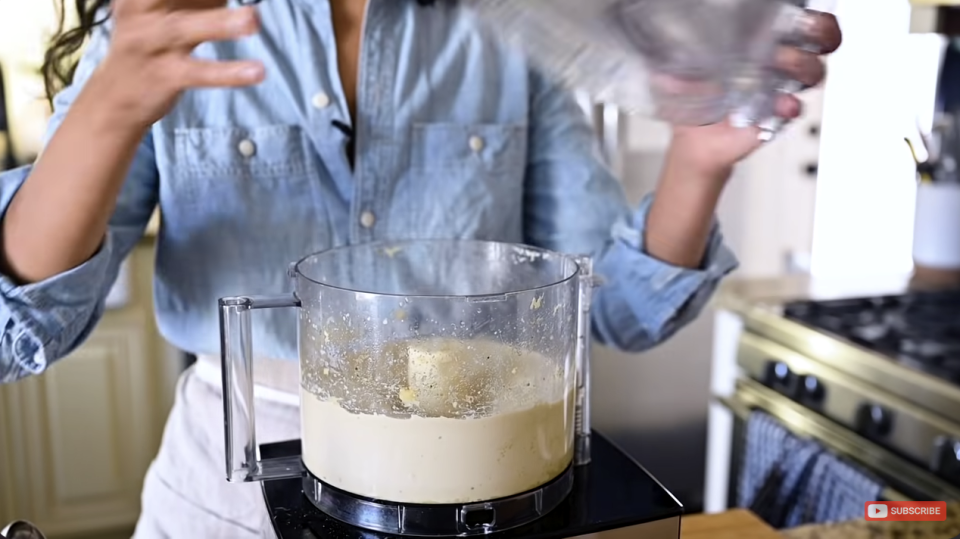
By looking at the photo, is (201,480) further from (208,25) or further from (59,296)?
(208,25)

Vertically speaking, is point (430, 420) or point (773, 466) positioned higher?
point (430, 420)

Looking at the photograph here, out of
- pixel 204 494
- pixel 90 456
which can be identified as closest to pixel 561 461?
pixel 204 494

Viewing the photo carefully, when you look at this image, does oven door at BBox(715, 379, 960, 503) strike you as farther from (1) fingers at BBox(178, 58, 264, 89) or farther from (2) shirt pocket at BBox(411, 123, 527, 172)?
(1) fingers at BBox(178, 58, 264, 89)

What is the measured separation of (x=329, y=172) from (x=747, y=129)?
1.05 feet

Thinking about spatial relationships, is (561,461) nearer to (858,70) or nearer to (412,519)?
(412,519)

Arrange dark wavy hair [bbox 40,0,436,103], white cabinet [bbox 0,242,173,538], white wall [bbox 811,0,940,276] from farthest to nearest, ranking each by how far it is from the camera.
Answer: white wall [bbox 811,0,940,276] < white cabinet [bbox 0,242,173,538] < dark wavy hair [bbox 40,0,436,103]

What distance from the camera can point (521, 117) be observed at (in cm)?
79

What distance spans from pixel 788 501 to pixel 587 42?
1.11m

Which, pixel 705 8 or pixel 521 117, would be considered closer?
pixel 705 8

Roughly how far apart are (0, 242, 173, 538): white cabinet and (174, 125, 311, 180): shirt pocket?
46.7 inches

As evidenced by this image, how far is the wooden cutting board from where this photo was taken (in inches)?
28.2

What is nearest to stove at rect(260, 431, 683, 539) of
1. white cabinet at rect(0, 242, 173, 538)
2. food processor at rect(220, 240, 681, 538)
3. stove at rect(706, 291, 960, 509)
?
food processor at rect(220, 240, 681, 538)

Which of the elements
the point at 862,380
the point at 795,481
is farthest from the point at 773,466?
the point at 862,380

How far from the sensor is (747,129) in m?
0.61
